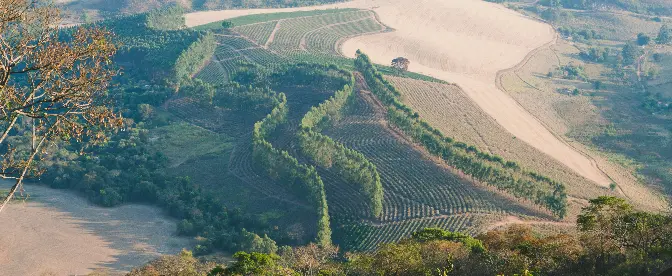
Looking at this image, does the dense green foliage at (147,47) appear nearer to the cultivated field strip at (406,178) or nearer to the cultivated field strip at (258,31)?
the cultivated field strip at (258,31)

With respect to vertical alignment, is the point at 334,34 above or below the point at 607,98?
above

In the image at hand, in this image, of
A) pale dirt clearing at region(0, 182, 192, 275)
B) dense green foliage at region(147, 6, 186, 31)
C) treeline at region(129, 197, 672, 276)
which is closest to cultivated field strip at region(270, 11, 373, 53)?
dense green foliage at region(147, 6, 186, 31)

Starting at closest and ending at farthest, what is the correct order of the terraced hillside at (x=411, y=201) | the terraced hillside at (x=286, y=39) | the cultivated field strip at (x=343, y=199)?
the terraced hillside at (x=411, y=201)
the cultivated field strip at (x=343, y=199)
the terraced hillside at (x=286, y=39)

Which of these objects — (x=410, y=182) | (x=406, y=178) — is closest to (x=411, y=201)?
(x=410, y=182)

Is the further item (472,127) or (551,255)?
(472,127)

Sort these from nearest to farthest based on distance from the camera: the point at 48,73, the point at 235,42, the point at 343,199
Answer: the point at 48,73
the point at 343,199
the point at 235,42

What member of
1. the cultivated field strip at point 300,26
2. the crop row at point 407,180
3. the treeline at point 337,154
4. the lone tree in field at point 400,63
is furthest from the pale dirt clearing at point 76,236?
the cultivated field strip at point 300,26

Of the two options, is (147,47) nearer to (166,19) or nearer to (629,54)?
(166,19)
